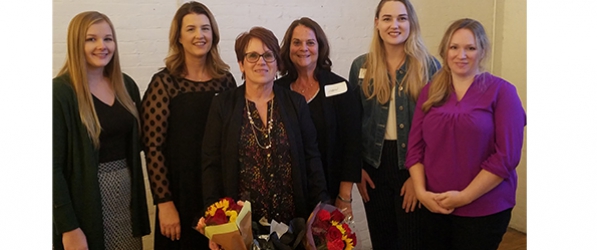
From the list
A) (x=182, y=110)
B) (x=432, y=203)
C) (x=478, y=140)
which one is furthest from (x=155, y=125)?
(x=478, y=140)

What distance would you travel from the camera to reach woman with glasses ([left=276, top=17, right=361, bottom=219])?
2.47 m

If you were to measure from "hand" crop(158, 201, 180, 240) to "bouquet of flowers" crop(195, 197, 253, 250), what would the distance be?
29cm

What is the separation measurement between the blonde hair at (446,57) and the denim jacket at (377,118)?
0.34ft

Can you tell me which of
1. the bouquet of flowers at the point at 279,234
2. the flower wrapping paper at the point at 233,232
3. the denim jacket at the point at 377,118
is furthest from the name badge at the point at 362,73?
the flower wrapping paper at the point at 233,232

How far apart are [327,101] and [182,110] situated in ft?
2.00

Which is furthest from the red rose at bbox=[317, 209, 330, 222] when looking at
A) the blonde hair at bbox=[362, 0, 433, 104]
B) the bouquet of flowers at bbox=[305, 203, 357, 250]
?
the blonde hair at bbox=[362, 0, 433, 104]

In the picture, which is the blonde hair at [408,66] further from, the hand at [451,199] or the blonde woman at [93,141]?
the blonde woman at [93,141]

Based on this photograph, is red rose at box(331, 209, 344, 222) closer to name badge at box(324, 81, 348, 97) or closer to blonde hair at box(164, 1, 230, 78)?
name badge at box(324, 81, 348, 97)
